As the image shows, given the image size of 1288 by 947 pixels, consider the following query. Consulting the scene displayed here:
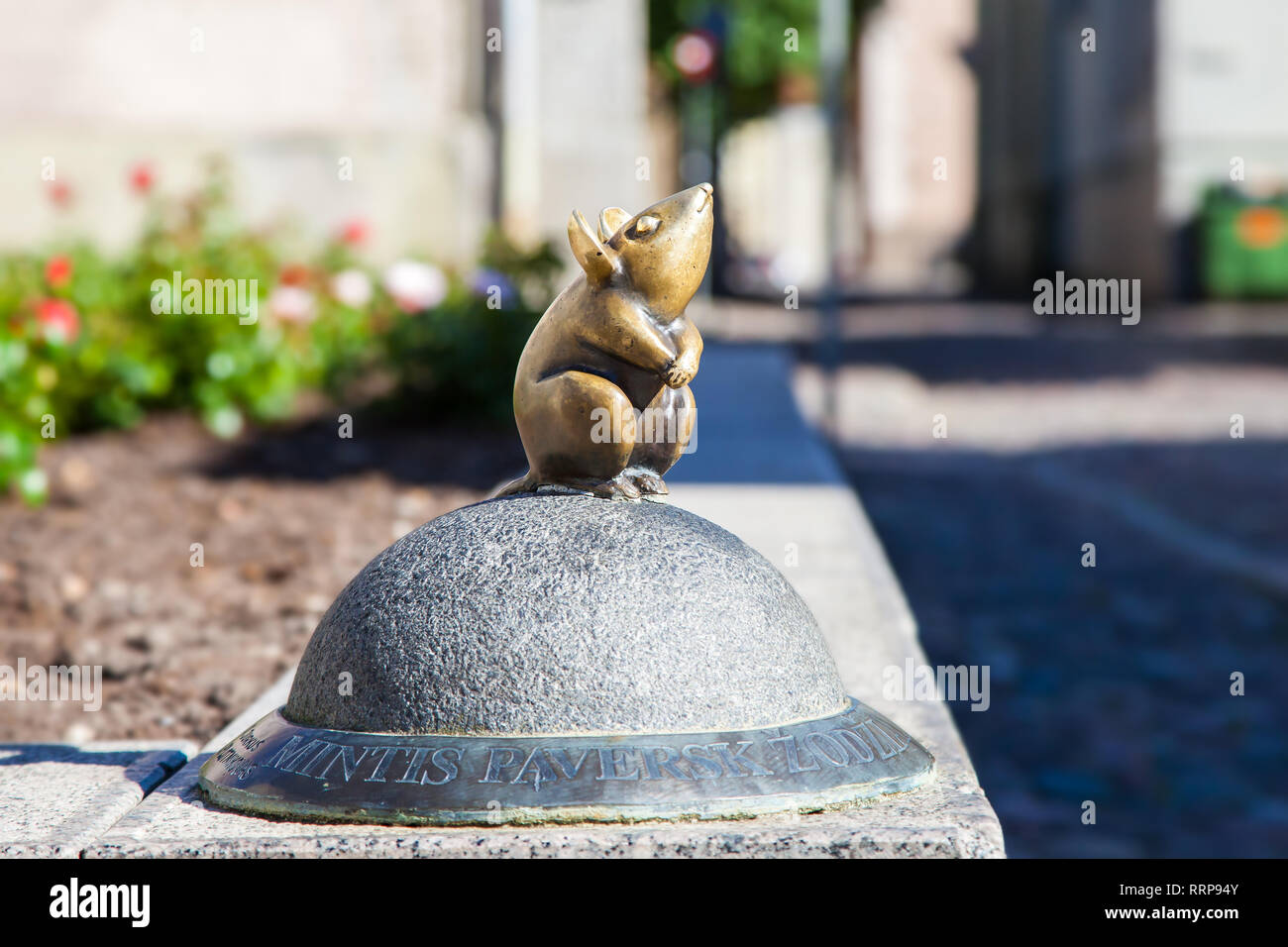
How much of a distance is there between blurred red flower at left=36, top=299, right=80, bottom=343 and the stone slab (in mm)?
3491

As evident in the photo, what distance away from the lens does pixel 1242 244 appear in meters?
19.9

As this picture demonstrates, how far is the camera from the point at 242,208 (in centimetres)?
974

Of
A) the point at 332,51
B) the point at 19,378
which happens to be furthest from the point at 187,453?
the point at 332,51

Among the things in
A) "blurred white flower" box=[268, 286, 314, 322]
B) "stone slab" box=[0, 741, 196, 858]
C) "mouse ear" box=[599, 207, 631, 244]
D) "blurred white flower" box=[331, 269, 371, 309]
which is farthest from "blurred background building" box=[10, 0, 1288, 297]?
"mouse ear" box=[599, 207, 631, 244]

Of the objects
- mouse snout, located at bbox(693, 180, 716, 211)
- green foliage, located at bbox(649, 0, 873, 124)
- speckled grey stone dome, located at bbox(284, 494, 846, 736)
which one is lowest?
speckled grey stone dome, located at bbox(284, 494, 846, 736)

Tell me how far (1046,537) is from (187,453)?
4362 millimetres

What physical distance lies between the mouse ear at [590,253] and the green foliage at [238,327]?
14.8 ft

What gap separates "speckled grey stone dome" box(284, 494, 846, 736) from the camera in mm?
2346

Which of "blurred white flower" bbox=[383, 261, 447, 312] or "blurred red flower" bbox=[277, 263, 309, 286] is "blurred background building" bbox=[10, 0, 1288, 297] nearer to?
"blurred red flower" bbox=[277, 263, 309, 286]

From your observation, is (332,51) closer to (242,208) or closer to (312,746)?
(242,208)
